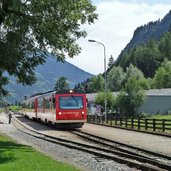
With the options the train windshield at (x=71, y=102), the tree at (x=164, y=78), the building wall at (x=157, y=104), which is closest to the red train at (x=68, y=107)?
the train windshield at (x=71, y=102)

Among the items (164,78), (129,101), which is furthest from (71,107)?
(164,78)

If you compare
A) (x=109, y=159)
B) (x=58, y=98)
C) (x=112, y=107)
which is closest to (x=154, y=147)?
(x=109, y=159)

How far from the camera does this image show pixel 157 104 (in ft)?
338

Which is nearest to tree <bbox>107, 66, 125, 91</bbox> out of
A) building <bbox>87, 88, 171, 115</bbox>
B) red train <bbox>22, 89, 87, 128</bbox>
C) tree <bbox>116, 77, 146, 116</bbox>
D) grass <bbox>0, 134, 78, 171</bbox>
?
building <bbox>87, 88, 171, 115</bbox>

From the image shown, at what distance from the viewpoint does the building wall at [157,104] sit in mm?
101688

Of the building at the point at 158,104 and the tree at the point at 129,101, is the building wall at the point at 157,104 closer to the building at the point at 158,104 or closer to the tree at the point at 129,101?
the building at the point at 158,104

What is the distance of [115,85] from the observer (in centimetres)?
18675

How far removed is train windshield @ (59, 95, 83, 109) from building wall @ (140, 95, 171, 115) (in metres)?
62.2

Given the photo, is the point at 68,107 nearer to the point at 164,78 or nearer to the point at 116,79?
the point at 164,78

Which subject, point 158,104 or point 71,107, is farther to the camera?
point 158,104

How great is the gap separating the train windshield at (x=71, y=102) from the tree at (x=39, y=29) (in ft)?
43.9

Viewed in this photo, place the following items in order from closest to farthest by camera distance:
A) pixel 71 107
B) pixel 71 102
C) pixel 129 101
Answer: pixel 71 107
pixel 71 102
pixel 129 101

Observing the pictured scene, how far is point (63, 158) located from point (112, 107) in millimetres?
84040

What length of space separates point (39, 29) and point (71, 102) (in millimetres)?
16035
